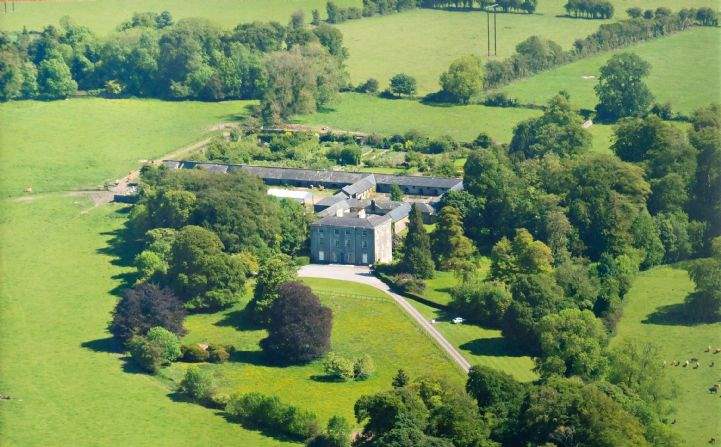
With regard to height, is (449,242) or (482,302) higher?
(449,242)

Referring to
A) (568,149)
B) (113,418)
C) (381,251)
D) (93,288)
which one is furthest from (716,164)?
(113,418)

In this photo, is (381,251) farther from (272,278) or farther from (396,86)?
(396,86)

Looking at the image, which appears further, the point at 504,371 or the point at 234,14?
the point at 234,14

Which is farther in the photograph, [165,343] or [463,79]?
[463,79]

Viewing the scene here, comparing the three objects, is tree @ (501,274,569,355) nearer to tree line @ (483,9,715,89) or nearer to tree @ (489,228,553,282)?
tree @ (489,228,553,282)

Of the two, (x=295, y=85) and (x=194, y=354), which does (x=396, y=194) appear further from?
(x=194, y=354)

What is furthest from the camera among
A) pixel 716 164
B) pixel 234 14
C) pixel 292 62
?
pixel 234 14

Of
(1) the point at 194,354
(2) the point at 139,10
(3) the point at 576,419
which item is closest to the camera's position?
(3) the point at 576,419

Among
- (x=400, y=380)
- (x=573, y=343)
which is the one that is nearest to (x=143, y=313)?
(x=400, y=380)
